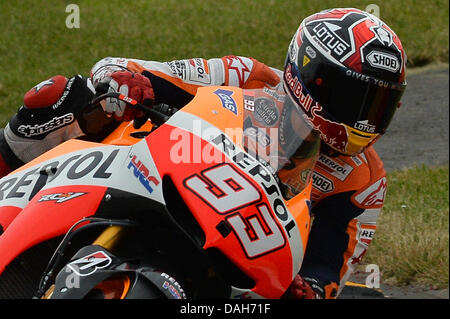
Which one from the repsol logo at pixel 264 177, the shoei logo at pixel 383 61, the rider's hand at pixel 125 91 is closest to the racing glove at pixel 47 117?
the rider's hand at pixel 125 91

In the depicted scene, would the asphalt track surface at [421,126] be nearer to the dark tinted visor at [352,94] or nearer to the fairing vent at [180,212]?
the dark tinted visor at [352,94]

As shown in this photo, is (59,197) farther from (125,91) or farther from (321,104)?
(321,104)

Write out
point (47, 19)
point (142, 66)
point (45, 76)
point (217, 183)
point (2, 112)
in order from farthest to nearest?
point (47, 19) < point (45, 76) < point (2, 112) < point (142, 66) < point (217, 183)

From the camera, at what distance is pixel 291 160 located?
310 centimetres

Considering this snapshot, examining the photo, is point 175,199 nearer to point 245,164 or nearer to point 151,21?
point 245,164

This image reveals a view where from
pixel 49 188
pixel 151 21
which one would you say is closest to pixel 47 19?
pixel 151 21

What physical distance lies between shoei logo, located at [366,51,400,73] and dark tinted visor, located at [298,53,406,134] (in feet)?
0.20

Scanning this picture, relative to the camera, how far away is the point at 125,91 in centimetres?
358

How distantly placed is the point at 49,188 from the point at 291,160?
877mm

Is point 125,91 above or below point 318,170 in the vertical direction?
above

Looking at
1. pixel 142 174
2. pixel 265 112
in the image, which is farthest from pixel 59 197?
pixel 265 112

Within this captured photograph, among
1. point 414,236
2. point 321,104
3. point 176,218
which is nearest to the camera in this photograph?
point 176,218

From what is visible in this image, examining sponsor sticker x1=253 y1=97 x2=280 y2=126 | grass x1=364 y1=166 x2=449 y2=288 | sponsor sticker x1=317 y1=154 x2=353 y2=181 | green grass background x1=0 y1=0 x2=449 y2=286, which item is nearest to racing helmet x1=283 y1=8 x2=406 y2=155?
sponsor sticker x1=253 y1=97 x2=280 y2=126

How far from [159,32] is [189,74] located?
6.42 metres
